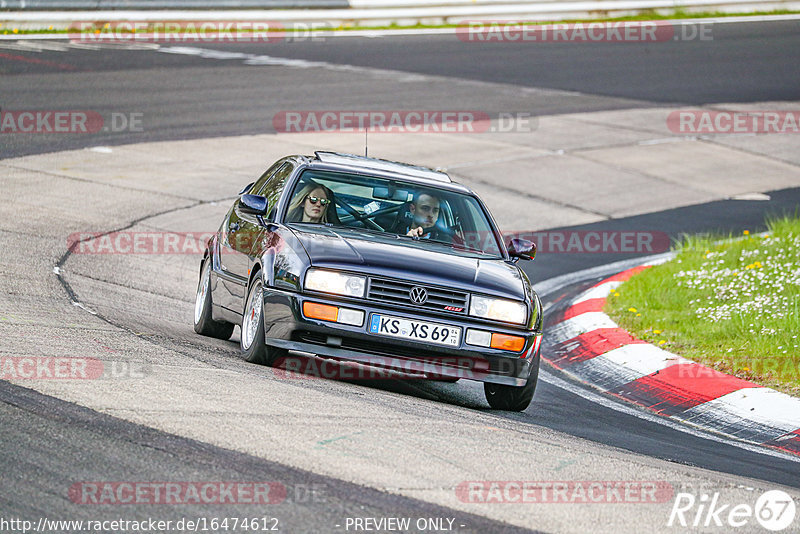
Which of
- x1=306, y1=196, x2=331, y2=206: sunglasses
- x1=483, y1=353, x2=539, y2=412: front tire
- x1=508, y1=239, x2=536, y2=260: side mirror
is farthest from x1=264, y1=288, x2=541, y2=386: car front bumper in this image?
x1=508, y1=239, x2=536, y2=260: side mirror

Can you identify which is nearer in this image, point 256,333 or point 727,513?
point 727,513

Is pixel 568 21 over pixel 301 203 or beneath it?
over

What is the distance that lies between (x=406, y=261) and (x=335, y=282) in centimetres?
47

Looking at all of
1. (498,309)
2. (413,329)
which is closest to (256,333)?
(413,329)

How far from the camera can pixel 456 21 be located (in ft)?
100

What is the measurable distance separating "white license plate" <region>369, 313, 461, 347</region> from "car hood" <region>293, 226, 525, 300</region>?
0.25 m

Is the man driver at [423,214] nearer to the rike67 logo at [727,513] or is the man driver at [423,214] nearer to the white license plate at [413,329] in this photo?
the white license plate at [413,329]

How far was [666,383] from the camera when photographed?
8602 millimetres

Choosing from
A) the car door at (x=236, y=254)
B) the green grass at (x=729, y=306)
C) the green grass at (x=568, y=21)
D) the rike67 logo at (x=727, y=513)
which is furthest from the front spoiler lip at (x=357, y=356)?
the green grass at (x=568, y=21)

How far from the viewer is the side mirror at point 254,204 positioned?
7984 millimetres

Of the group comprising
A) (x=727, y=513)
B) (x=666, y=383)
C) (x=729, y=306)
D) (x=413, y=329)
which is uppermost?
(x=413, y=329)

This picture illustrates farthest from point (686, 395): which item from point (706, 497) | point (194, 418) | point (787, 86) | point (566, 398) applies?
point (787, 86)

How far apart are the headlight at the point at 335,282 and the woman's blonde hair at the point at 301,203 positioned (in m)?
1.00

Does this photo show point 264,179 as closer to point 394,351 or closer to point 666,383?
point 394,351
